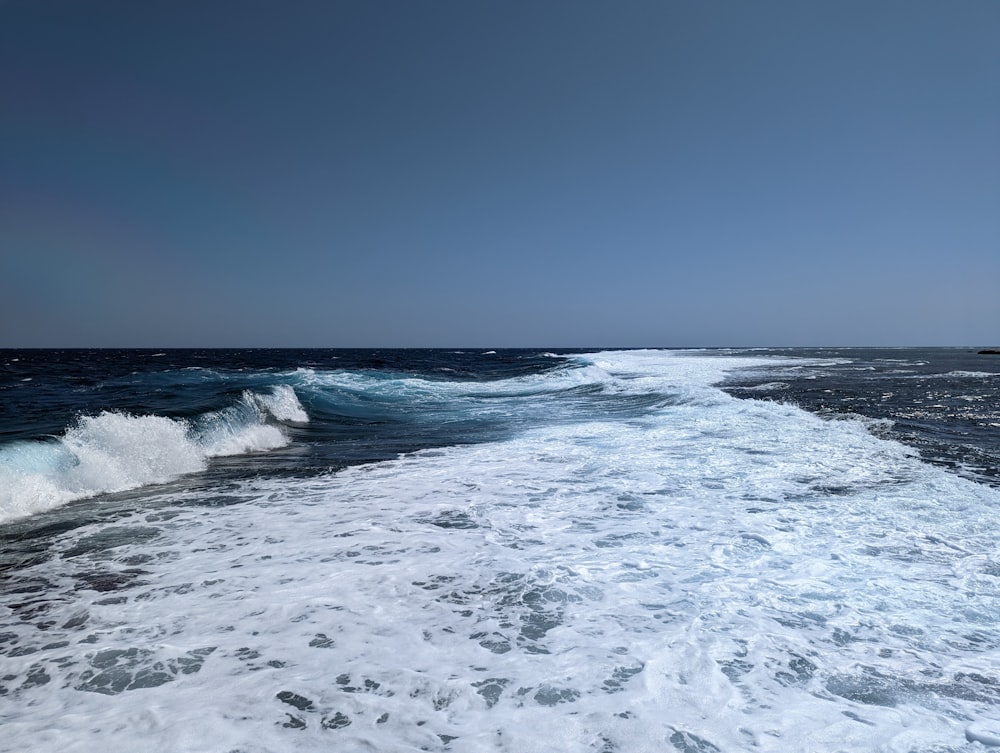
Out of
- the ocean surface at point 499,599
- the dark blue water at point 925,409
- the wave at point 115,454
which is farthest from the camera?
the dark blue water at point 925,409

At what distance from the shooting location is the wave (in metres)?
7.17

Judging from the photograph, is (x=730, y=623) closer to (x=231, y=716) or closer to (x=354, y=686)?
→ (x=354, y=686)

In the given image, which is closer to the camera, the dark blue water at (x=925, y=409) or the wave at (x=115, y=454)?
the wave at (x=115, y=454)

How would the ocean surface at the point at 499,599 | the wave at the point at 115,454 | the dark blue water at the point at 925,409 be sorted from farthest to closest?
the dark blue water at the point at 925,409
the wave at the point at 115,454
the ocean surface at the point at 499,599

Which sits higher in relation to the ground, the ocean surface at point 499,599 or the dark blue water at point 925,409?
the dark blue water at point 925,409

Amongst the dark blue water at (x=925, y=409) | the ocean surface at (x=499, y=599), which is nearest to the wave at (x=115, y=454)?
the ocean surface at (x=499, y=599)

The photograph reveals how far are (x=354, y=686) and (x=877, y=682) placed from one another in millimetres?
3009

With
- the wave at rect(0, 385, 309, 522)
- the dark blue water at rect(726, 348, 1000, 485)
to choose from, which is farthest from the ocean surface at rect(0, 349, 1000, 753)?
the dark blue water at rect(726, 348, 1000, 485)

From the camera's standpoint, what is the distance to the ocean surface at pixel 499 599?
274 cm

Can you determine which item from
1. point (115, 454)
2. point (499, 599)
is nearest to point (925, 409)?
point (499, 599)

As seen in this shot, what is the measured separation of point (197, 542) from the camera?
5.57m

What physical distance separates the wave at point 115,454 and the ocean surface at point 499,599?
0.05 meters

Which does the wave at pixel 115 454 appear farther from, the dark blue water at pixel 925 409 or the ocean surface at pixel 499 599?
the dark blue water at pixel 925 409

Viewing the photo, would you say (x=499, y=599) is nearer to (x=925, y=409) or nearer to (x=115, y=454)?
(x=115, y=454)
